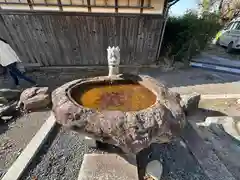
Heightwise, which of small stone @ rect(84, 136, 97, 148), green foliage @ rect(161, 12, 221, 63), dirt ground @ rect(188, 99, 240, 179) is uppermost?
green foliage @ rect(161, 12, 221, 63)

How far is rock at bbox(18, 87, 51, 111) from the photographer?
11.9 feet

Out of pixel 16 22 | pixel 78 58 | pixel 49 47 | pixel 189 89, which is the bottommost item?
pixel 189 89

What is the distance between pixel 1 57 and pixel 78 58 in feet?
7.34

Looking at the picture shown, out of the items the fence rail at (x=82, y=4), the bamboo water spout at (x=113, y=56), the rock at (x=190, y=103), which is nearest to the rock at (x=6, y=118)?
the bamboo water spout at (x=113, y=56)

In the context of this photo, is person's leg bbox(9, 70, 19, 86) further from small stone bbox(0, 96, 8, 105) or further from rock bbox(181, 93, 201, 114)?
rock bbox(181, 93, 201, 114)

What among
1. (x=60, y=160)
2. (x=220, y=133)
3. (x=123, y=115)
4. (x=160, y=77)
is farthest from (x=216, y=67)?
(x=60, y=160)

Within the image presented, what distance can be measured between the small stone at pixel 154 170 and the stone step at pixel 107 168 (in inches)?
6.7

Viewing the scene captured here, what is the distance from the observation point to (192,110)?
12.1 ft

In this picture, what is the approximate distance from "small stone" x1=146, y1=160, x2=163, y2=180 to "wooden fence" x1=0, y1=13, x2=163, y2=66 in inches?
164

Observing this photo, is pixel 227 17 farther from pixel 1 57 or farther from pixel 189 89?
pixel 1 57

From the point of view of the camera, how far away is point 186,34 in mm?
6336

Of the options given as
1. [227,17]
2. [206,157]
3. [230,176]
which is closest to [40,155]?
[206,157]

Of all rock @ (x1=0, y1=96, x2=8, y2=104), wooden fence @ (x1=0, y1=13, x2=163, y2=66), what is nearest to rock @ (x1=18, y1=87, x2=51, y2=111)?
rock @ (x1=0, y1=96, x2=8, y2=104)

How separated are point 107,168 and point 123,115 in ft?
3.01
